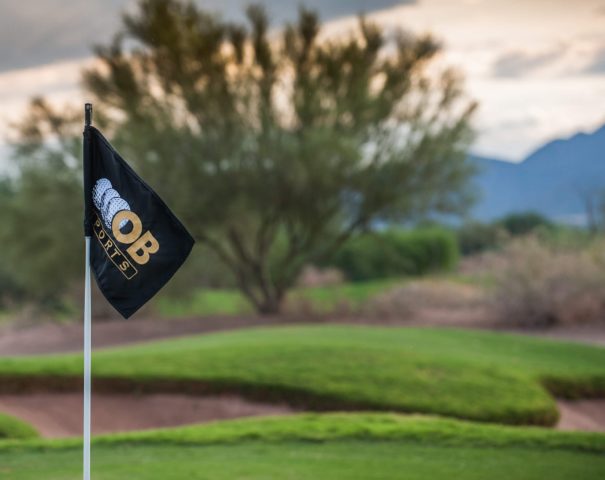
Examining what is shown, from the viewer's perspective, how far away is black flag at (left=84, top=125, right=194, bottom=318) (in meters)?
6.29

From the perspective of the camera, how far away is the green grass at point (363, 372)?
14.9m

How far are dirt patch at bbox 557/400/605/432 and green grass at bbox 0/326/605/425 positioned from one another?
10.2 inches

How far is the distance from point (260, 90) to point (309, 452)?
1772cm

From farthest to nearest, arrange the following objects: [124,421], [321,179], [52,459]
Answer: [321,179] < [124,421] < [52,459]

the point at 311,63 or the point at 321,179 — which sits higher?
the point at 311,63

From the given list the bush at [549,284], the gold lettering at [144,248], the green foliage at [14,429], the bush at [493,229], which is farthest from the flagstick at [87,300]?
the bush at [493,229]

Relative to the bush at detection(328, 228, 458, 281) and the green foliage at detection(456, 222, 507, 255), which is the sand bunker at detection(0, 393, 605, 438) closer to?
the bush at detection(328, 228, 458, 281)

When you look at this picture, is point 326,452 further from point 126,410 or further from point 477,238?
point 477,238

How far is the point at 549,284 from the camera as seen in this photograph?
2323 centimetres

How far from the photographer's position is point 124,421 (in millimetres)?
14641

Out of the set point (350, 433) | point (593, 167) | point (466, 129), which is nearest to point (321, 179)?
point (466, 129)

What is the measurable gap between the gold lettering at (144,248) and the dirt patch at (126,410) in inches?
332

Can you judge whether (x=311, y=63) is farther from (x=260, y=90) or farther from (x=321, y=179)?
(x=321, y=179)

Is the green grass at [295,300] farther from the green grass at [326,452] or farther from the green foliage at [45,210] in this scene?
the green grass at [326,452]
